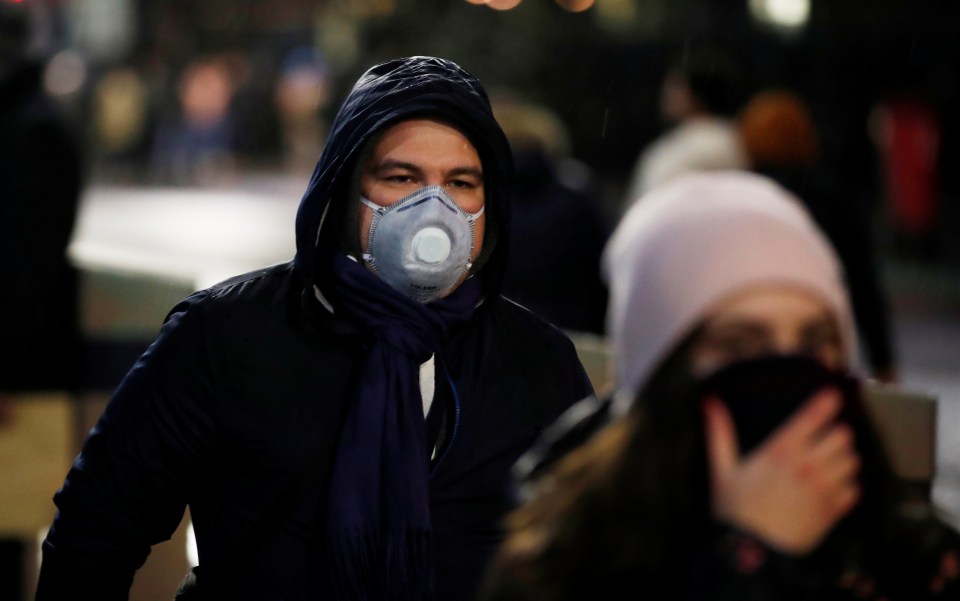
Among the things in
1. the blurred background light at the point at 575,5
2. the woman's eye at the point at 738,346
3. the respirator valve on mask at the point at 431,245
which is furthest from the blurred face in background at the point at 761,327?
the blurred background light at the point at 575,5

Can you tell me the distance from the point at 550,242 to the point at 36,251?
6.45ft

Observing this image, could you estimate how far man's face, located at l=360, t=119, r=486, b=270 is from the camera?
2844 millimetres

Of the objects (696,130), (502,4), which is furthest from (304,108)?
(696,130)

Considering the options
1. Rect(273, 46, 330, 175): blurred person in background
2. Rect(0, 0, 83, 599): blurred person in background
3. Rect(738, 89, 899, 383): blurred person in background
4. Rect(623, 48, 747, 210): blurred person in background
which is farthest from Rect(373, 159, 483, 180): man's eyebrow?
Rect(273, 46, 330, 175): blurred person in background

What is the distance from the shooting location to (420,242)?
2789mm

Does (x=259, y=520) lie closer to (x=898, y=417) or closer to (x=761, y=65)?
(x=898, y=417)

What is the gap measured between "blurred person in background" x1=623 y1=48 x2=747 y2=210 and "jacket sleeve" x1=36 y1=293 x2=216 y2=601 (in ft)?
12.1

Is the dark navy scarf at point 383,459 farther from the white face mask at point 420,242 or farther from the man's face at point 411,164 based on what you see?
the man's face at point 411,164

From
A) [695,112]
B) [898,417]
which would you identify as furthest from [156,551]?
[695,112]

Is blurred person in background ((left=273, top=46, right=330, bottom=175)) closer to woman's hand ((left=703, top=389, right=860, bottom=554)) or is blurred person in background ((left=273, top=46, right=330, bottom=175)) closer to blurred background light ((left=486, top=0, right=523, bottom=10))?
blurred background light ((left=486, top=0, right=523, bottom=10))

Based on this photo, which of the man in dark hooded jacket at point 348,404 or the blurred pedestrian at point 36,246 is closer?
the man in dark hooded jacket at point 348,404

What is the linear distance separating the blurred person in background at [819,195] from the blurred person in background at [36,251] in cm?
247

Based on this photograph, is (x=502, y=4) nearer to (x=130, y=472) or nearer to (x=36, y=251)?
(x=36, y=251)

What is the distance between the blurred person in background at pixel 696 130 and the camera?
617 cm
